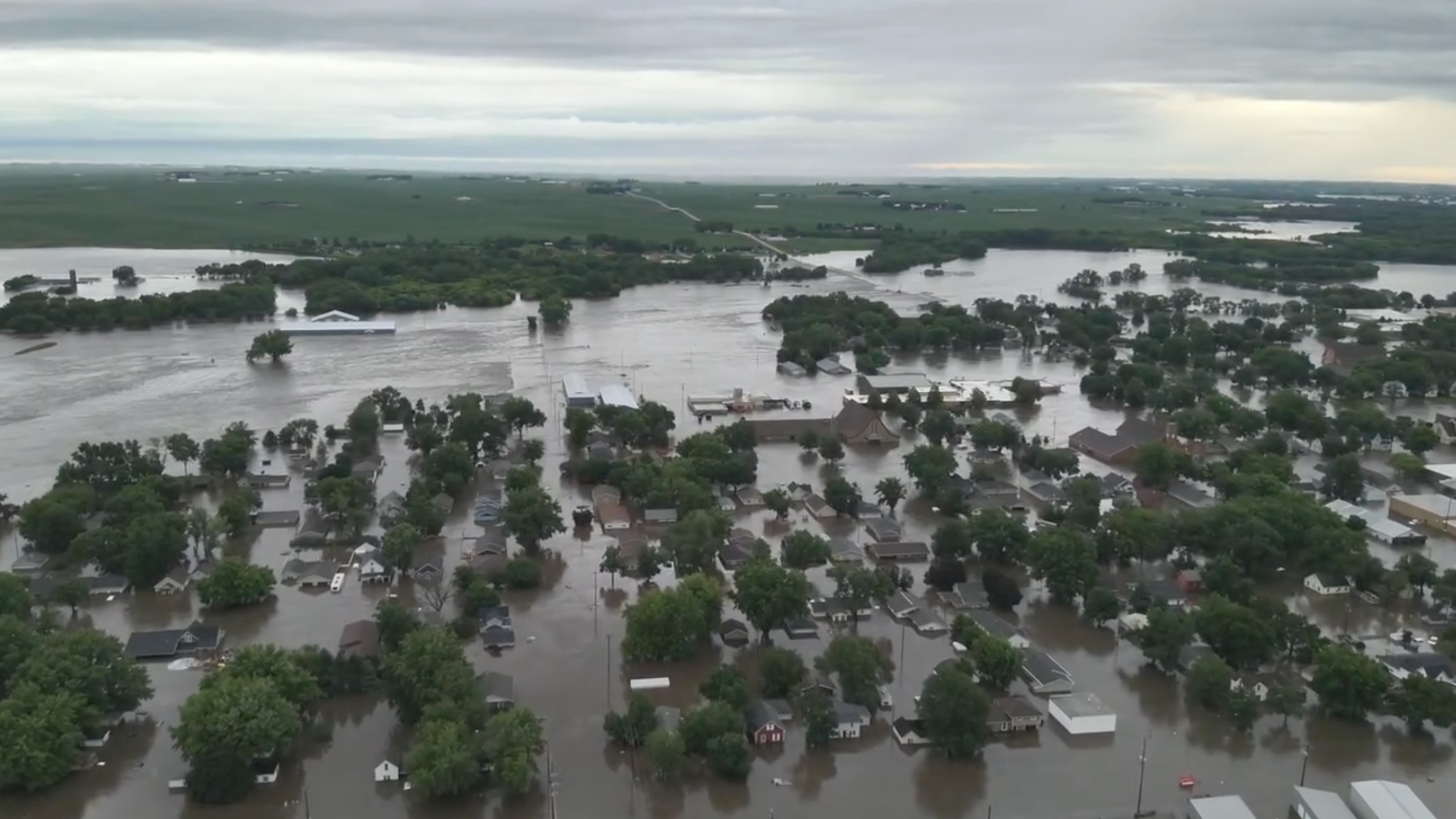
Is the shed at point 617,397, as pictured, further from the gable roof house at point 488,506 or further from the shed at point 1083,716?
the shed at point 1083,716

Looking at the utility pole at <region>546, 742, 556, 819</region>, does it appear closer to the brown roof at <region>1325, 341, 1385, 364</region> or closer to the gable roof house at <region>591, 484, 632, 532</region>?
the gable roof house at <region>591, 484, 632, 532</region>

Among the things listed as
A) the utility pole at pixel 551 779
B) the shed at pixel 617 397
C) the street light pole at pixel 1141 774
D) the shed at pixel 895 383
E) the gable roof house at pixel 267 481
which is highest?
the shed at pixel 617 397

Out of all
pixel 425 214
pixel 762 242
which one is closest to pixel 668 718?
pixel 762 242

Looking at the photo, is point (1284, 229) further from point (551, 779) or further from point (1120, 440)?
point (551, 779)

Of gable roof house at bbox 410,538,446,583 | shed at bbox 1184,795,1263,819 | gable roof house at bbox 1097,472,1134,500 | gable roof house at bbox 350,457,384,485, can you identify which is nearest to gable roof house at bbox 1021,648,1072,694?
shed at bbox 1184,795,1263,819

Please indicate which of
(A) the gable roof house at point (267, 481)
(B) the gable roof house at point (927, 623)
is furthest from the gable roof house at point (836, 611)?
(A) the gable roof house at point (267, 481)

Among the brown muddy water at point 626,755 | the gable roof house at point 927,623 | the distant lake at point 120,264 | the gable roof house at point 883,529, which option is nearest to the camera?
the brown muddy water at point 626,755
